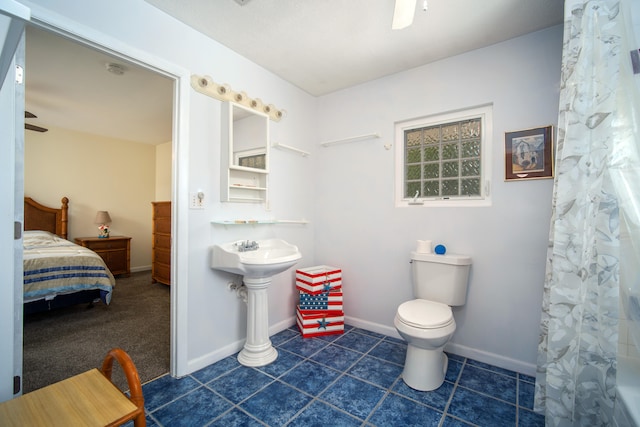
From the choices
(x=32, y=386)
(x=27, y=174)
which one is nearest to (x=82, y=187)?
(x=27, y=174)

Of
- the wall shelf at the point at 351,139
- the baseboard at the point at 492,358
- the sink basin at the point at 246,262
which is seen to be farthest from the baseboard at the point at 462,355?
the wall shelf at the point at 351,139

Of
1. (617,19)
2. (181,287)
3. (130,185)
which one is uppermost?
(617,19)

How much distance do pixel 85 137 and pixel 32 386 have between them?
416 cm

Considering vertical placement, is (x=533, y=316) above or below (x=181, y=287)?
below

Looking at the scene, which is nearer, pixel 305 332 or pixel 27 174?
pixel 305 332

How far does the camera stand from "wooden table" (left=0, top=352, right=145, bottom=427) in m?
0.87

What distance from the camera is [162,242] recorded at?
423 cm

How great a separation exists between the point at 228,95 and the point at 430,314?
7.01 feet

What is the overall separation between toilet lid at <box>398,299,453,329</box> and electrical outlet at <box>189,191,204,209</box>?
156 centimetres

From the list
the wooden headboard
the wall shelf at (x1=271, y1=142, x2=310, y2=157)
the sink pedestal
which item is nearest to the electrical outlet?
the sink pedestal

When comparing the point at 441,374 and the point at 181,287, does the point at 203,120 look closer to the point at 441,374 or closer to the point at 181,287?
the point at 181,287

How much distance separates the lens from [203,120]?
6.68 feet

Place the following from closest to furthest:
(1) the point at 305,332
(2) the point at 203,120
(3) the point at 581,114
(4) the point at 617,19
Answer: (4) the point at 617,19 → (3) the point at 581,114 → (2) the point at 203,120 → (1) the point at 305,332

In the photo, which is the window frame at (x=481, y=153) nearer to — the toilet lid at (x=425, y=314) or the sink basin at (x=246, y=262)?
the toilet lid at (x=425, y=314)
